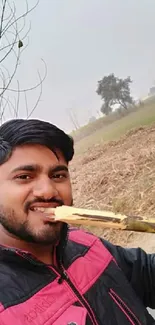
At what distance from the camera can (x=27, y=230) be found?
2.83 feet

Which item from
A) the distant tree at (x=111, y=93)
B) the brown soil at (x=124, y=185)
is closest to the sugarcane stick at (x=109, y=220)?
the brown soil at (x=124, y=185)

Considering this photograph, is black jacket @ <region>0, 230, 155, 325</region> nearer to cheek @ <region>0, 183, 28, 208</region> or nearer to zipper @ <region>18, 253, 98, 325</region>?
zipper @ <region>18, 253, 98, 325</region>

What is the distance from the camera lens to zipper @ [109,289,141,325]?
3.00ft

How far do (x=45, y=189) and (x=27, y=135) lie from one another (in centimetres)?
14

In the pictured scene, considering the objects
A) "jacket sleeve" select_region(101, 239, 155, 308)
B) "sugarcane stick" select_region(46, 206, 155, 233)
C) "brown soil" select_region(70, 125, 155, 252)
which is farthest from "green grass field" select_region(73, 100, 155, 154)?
"sugarcane stick" select_region(46, 206, 155, 233)

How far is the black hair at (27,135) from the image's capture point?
91cm

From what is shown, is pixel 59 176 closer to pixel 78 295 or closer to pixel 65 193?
pixel 65 193

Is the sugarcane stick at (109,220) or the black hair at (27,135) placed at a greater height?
the black hair at (27,135)

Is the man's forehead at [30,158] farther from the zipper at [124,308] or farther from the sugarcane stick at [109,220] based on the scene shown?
the zipper at [124,308]

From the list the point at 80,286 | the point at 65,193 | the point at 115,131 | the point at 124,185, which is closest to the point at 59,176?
the point at 65,193

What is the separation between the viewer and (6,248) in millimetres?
860

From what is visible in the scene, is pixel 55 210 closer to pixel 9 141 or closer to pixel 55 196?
pixel 55 196

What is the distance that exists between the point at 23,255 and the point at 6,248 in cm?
4

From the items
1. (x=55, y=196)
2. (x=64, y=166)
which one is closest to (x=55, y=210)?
(x=55, y=196)
